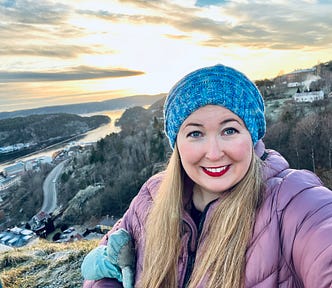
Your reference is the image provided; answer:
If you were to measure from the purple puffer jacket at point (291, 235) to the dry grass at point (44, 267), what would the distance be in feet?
7.77

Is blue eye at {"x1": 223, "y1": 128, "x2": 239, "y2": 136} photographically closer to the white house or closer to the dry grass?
the dry grass

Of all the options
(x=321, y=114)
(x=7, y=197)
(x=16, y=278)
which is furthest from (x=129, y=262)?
(x=7, y=197)

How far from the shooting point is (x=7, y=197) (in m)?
47.3

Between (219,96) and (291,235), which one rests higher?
(219,96)

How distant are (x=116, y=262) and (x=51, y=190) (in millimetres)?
47170

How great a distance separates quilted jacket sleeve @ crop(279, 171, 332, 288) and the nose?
0.76ft

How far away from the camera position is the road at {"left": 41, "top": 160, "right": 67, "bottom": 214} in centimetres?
4038

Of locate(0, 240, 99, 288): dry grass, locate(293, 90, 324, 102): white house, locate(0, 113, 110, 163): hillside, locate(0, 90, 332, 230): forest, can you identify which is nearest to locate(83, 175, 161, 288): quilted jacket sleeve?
locate(0, 240, 99, 288): dry grass

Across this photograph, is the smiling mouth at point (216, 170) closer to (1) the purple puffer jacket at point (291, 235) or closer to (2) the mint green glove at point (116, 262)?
(1) the purple puffer jacket at point (291, 235)

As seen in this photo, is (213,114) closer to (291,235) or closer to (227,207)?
(227,207)

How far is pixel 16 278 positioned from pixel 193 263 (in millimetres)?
2671

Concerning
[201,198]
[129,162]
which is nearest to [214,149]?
[201,198]

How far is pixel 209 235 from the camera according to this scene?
4.00 feet

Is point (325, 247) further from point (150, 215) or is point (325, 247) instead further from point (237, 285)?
point (150, 215)
